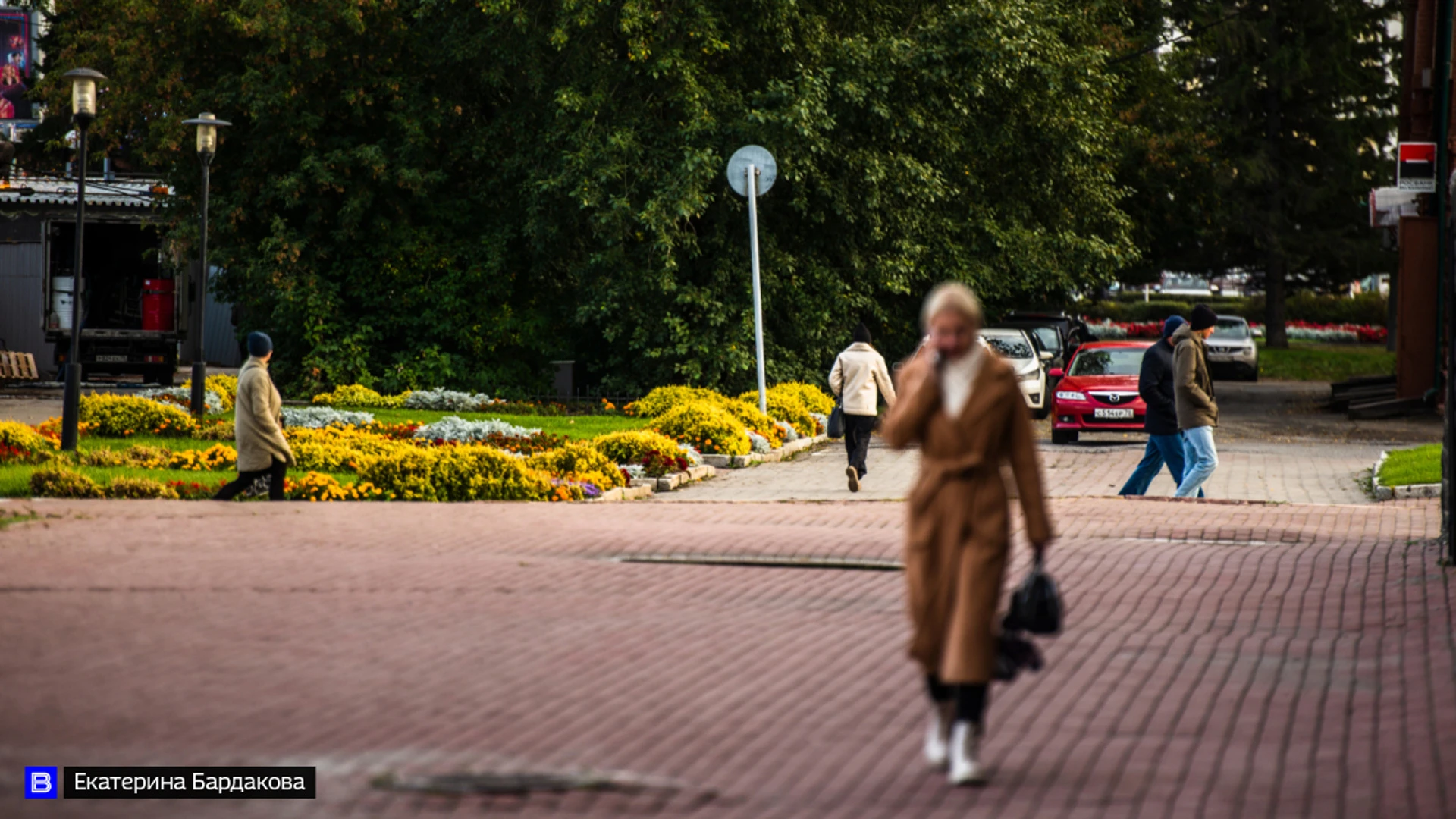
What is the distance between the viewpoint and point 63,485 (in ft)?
44.6

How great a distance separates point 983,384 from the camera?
17.8 feet

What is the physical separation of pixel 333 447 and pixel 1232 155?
39157 mm

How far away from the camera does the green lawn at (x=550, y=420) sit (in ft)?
70.3

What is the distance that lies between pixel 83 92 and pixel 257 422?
661cm

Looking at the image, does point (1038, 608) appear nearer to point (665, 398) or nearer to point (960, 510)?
point (960, 510)

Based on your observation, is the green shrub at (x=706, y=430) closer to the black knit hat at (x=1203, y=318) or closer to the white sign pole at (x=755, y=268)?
the white sign pole at (x=755, y=268)

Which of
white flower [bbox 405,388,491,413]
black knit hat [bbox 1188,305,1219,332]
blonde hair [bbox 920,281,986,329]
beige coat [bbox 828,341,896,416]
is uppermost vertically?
black knit hat [bbox 1188,305,1219,332]

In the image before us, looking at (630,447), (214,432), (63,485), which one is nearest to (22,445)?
(63,485)

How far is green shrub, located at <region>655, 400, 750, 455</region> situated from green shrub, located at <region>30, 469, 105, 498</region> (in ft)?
23.4

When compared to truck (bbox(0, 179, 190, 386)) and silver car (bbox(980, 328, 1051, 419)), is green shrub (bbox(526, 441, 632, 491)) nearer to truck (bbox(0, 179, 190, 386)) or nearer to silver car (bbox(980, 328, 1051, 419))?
silver car (bbox(980, 328, 1051, 419))

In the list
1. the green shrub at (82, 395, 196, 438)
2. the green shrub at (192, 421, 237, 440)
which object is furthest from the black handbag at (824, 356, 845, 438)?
the green shrub at (82, 395, 196, 438)

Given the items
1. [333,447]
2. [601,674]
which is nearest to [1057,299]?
[333,447]

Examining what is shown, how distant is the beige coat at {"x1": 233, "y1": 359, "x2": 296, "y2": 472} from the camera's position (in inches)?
509

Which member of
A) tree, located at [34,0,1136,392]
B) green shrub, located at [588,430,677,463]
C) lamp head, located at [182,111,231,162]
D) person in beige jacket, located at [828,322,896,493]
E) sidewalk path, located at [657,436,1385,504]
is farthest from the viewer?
tree, located at [34,0,1136,392]
